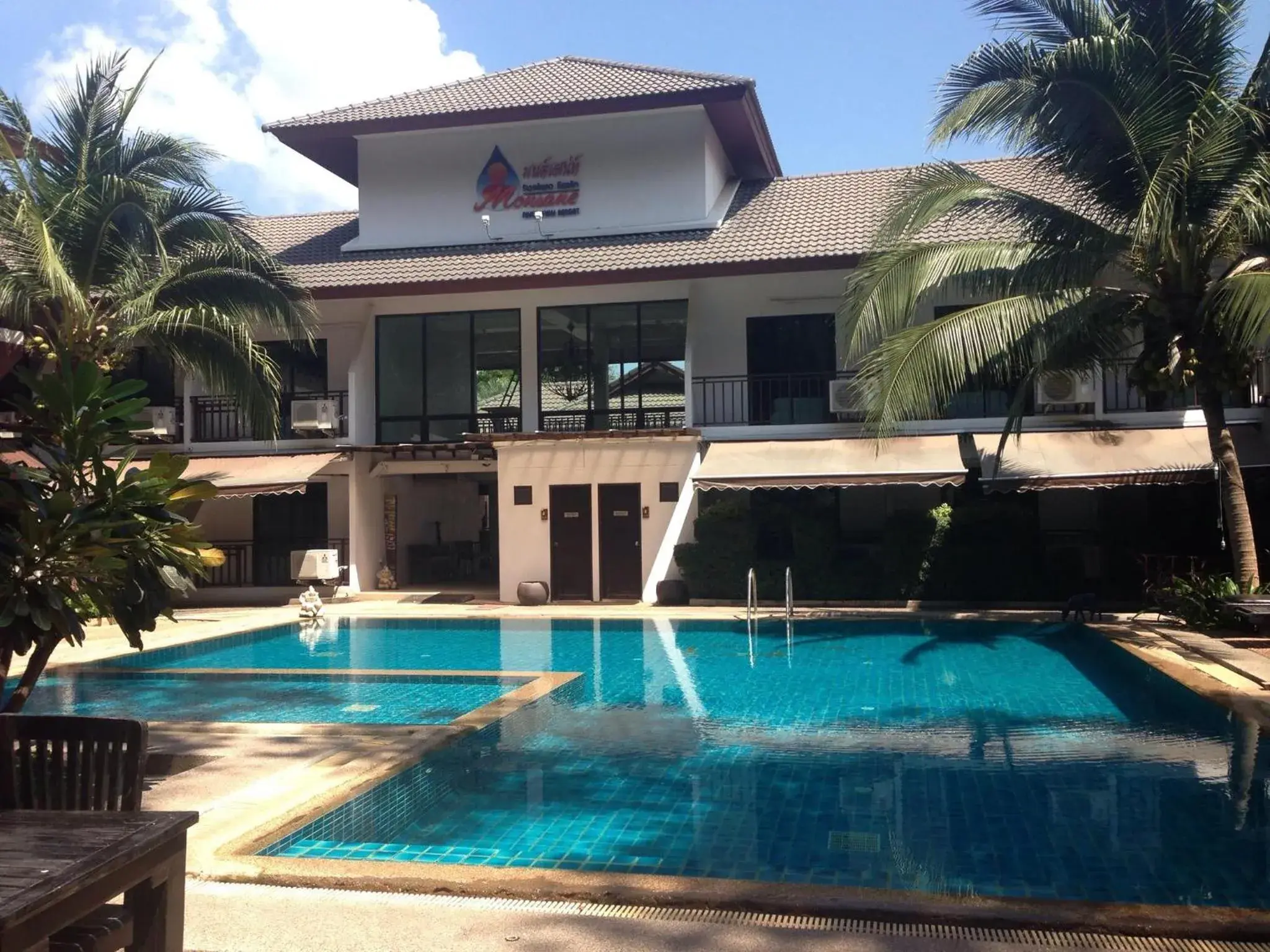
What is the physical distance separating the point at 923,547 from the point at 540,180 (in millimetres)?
11896

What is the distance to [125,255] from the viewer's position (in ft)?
59.5

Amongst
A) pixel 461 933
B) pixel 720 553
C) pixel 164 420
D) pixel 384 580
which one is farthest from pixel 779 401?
pixel 461 933

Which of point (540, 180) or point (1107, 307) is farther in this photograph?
point (540, 180)

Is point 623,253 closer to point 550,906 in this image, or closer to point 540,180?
point 540,180

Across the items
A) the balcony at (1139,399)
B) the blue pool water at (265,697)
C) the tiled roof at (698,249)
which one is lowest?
the blue pool water at (265,697)

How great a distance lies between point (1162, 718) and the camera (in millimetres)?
10742

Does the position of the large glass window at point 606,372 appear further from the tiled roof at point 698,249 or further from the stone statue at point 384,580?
the stone statue at point 384,580

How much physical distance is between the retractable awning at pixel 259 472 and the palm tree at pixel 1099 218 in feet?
40.1

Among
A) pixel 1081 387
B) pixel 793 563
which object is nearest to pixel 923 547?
pixel 793 563

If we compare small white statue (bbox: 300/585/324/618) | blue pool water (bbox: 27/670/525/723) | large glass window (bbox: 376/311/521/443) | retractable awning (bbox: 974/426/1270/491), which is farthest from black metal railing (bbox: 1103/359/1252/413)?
small white statue (bbox: 300/585/324/618)

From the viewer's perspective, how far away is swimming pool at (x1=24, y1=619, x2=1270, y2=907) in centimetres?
654

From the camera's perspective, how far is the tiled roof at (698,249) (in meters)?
21.8

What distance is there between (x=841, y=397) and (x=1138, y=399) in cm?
591

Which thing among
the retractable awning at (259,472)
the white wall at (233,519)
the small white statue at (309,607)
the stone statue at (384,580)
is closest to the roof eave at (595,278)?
the retractable awning at (259,472)
